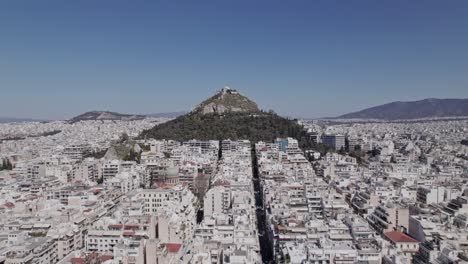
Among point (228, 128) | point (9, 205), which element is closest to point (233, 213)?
point (9, 205)

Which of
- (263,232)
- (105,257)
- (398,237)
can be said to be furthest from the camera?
(263,232)

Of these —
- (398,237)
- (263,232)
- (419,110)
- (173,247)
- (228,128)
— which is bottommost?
(263,232)

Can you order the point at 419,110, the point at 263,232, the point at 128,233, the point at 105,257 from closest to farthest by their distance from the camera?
the point at 105,257 < the point at 128,233 < the point at 263,232 < the point at 419,110

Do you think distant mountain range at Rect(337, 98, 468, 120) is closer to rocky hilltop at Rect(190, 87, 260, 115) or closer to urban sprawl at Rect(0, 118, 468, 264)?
rocky hilltop at Rect(190, 87, 260, 115)

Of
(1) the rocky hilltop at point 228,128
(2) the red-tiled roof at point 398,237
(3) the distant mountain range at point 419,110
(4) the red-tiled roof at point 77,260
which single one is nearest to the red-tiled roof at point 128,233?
(4) the red-tiled roof at point 77,260

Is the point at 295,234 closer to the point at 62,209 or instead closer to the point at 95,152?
the point at 62,209

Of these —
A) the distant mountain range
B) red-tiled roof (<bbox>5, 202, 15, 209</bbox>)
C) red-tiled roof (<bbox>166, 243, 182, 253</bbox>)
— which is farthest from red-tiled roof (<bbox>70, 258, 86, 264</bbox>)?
the distant mountain range

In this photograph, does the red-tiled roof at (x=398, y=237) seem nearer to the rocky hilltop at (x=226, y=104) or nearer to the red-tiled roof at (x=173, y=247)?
the red-tiled roof at (x=173, y=247)

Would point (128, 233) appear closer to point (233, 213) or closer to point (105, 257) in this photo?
point (105, 257)
